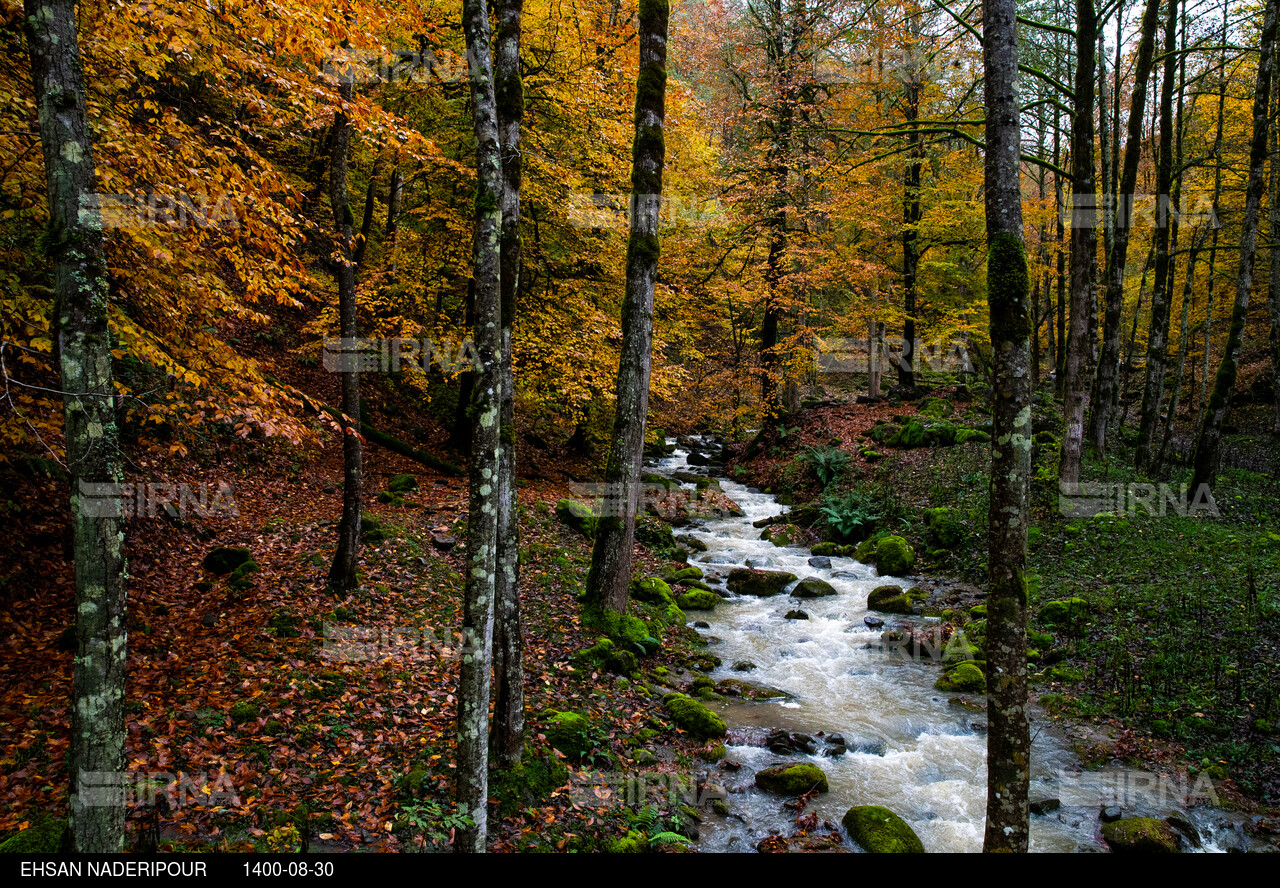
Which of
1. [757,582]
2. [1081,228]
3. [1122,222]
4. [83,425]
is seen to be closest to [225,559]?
[83,425]

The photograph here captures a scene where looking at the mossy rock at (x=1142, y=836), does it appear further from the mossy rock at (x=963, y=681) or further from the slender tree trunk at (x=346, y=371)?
the slender tree trunk at (x=346, y=371)

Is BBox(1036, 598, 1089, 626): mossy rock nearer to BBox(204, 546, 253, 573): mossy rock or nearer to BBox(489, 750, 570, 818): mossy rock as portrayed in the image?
BBox(489, 750, 570, 818): mossy rock

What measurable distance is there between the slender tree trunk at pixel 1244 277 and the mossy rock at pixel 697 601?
33.5ft

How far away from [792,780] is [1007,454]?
14.3 ft

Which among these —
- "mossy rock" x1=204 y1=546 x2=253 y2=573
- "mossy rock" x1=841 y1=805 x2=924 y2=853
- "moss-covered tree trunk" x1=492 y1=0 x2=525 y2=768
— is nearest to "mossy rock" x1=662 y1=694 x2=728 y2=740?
"mossy rock" x1=841 y1=805 x2=924 y2=853

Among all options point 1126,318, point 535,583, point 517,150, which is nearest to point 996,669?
point 517,150

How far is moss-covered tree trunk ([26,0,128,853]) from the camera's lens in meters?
3.71

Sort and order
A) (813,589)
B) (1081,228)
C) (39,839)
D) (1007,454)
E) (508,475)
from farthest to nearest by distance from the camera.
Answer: (813,589)
(1081,228)
(508,475)
(1007,454)
(39,839)

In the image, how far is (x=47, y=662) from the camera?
6.25m

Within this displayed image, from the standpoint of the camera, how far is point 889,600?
37.9 ft

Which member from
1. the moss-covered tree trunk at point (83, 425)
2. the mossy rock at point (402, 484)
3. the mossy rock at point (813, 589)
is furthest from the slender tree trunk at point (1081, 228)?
the moss-covered tree trunk at point (83, 425)

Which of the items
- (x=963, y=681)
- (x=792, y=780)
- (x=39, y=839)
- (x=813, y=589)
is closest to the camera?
(x=39, y=839)

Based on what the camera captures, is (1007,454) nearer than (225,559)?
Yes

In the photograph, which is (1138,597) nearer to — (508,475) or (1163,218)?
(508,475)
